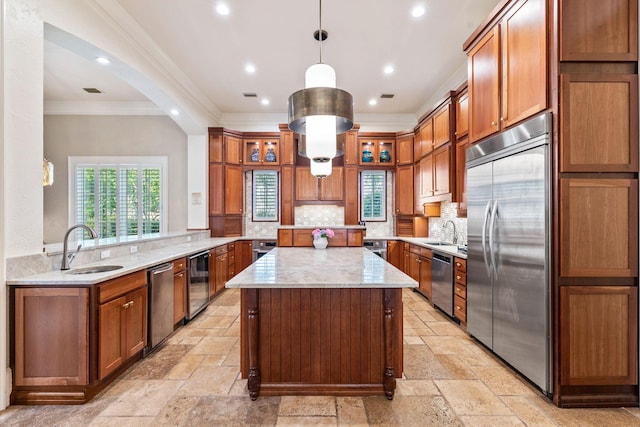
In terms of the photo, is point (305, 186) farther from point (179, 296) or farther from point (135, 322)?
point (135, 322)

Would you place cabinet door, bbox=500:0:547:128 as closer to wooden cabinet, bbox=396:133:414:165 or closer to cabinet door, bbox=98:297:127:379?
wooden cabinet, bbox=396:133:414:165

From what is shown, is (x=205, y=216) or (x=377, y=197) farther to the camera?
(x=377, y=197)

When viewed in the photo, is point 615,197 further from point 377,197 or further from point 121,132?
point 121,132

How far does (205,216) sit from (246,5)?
12.8ft

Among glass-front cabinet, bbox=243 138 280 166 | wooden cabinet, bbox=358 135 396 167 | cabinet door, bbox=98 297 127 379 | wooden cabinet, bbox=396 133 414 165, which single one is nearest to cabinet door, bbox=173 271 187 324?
cabinet door, bbox=98 297 127 379

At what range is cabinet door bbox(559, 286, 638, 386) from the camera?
211cm

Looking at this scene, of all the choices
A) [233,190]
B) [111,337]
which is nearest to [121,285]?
[111,337]

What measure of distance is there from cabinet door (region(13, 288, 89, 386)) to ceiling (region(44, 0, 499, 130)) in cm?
235

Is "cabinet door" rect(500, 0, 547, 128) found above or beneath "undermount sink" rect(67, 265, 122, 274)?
above

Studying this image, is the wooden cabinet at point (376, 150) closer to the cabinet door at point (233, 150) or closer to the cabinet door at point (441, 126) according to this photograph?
the cabinet door at point (441, 126)

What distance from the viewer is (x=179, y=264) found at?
3605 millimetres

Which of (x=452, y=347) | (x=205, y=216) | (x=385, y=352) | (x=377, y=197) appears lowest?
(x=452, y=347)

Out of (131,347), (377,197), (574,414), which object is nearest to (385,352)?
(574,414)

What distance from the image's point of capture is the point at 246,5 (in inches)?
122
